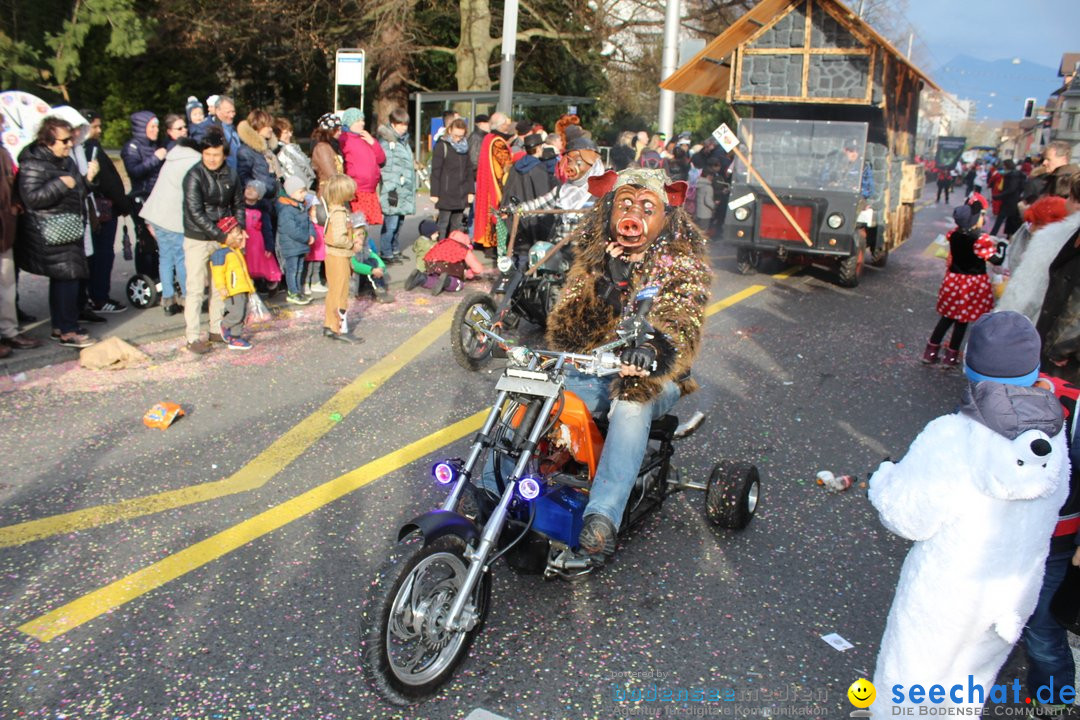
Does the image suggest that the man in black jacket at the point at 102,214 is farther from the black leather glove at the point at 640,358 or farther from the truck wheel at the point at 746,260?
the truck wheel at the point at 746,260

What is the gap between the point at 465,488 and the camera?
3463 mm

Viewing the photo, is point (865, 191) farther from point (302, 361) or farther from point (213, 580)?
point (213, 580)

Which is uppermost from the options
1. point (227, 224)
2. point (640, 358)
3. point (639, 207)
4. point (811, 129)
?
point (811, 129)

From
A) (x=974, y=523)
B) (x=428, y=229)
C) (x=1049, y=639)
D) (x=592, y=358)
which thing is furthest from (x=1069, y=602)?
(x=428, y=229)

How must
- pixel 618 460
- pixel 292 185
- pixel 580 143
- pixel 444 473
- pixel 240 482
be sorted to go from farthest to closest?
pixel 580 143 < pixel 292 185 < pixel 240 482 < pixel 618 460 < pixel 444 473

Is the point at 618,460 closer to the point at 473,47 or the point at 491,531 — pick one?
the point at 491,531

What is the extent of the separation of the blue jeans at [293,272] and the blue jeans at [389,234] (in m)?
2.30

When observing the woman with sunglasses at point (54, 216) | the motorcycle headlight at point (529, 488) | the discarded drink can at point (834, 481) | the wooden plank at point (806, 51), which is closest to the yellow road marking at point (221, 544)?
the motorcycle headlight at point (529, 488)

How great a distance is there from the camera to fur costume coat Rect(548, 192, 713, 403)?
3.92 metres

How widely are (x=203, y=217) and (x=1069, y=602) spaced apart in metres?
6.19

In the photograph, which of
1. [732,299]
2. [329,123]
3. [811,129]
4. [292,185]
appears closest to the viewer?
[292,185]

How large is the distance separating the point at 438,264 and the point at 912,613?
7.47 meters

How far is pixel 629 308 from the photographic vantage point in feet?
13.7

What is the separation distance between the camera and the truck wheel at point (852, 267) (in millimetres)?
11273
